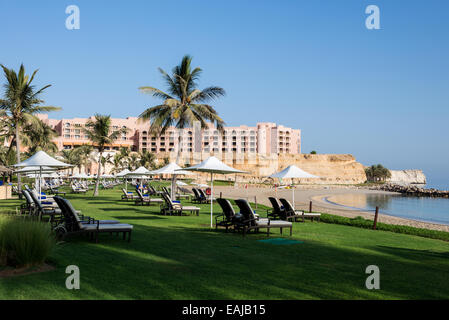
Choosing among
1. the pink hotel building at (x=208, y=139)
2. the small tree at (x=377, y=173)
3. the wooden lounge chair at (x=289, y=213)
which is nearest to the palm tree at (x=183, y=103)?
the wooden lounge chair at (x=289, y=213)

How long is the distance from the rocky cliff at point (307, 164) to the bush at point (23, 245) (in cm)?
13192

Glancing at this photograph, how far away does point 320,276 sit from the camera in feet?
18.9

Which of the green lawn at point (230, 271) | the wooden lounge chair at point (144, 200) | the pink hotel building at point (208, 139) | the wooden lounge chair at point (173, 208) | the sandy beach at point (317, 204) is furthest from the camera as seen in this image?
the pink hotel building at point (208, 139)

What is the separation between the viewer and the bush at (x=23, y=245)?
18.4 ft

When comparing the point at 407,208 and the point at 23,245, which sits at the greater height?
the point at 23,245

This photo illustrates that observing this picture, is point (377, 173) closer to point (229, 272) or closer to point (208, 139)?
point (208, 139)

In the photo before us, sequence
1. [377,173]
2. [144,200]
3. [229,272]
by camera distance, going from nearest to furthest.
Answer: [229,272], [144,200], [377,173]

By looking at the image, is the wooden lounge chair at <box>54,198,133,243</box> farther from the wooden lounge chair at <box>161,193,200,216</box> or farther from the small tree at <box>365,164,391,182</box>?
the small tree at <box>365,164,391,182</box>

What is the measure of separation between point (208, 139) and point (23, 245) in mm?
148673

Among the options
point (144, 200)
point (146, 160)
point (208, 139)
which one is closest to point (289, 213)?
point (144, 200)

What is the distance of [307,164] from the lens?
148 meters

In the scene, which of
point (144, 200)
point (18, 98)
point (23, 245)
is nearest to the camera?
point (23, 245)

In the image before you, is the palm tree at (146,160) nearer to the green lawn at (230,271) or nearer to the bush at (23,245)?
the green lawn at (230,271)

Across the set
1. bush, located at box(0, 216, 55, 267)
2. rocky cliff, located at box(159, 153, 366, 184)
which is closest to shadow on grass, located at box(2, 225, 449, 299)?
bush, located at box(0, 216, 55, 267)
